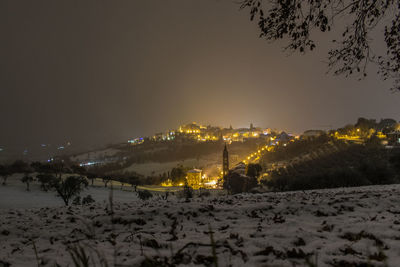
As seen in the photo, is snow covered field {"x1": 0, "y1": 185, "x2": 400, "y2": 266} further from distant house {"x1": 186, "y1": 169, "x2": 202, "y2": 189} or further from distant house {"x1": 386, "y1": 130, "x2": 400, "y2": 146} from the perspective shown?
distant house {"x1": 386, "y1": 130, "x2": 400, "y2": 146}

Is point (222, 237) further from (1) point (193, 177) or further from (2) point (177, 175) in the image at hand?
(1) point (193, 177)

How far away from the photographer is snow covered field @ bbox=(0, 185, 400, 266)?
9.36 ft

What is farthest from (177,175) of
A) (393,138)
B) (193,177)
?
(393,138)

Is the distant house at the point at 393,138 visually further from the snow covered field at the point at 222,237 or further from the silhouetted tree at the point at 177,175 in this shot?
the snow covered field at the point at 222,237

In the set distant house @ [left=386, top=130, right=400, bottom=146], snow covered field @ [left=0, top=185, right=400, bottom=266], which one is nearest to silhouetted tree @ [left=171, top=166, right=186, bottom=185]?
snow covered field @ [left=0, top=185, right=400, bottom=266]

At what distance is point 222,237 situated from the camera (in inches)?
156

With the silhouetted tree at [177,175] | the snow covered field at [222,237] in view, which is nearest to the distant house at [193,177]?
the silhouetted tree at [177,175]

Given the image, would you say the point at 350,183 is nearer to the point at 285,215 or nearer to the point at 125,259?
the point at 285,215

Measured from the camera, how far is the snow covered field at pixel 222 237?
2.85 m

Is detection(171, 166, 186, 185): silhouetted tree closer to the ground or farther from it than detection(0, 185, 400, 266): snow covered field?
closer to the ground

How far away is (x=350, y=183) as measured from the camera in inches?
1007

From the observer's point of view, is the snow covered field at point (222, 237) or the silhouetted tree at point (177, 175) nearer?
the snow covered field at point (222, 237)

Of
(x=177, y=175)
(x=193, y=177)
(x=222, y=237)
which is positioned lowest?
(x=193, y=177)

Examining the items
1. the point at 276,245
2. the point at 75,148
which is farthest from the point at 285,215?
the point at 75,148
